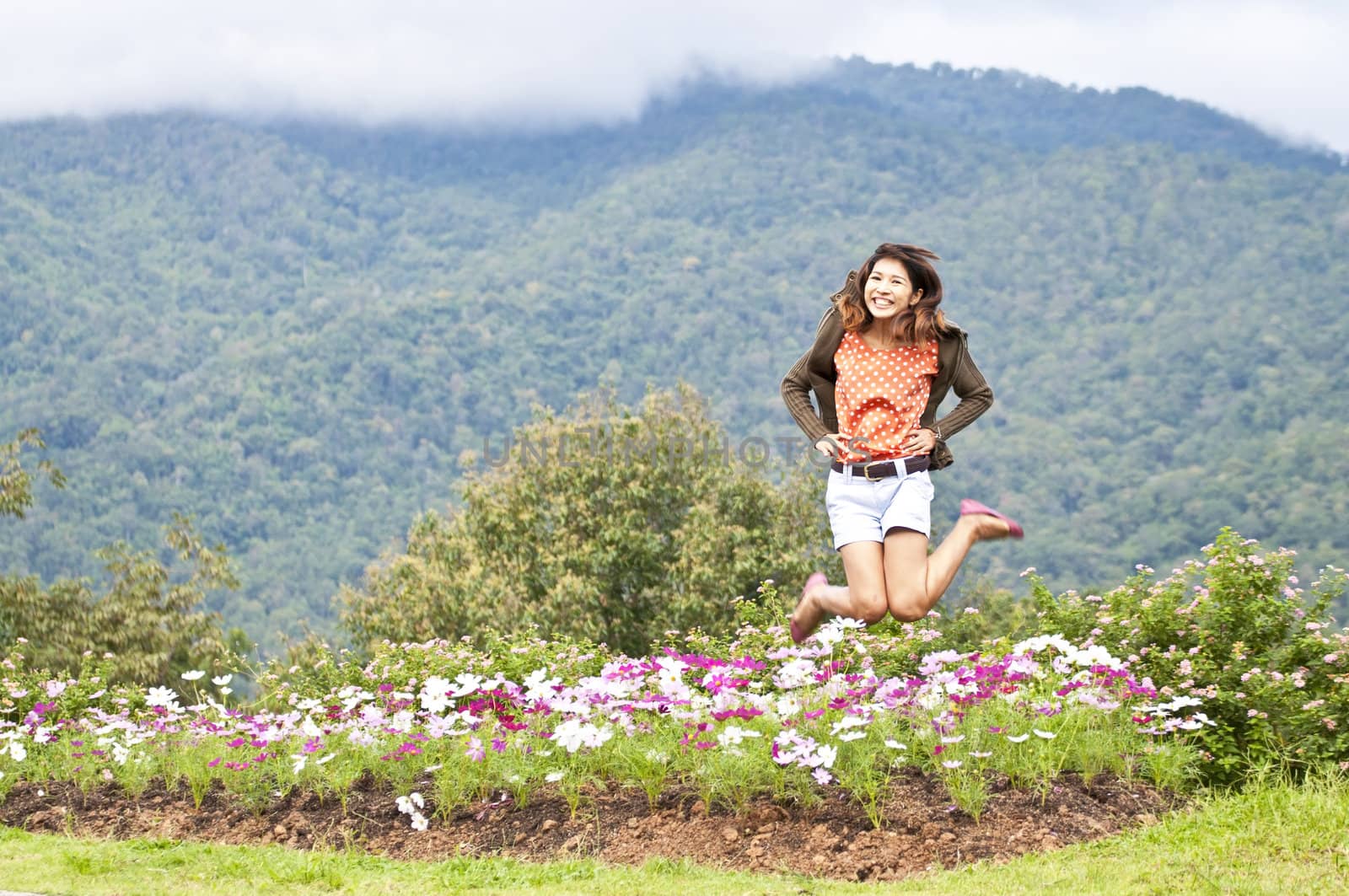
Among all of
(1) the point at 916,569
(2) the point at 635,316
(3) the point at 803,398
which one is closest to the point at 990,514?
(1) the point at 916,569

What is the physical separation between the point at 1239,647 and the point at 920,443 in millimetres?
1810

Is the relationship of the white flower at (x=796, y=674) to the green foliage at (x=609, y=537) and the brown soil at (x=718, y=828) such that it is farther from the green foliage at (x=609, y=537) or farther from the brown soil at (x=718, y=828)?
the green foliage at (x=609, y=537)

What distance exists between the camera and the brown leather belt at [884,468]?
19.2 ft

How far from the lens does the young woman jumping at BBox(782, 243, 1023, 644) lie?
19.2ft

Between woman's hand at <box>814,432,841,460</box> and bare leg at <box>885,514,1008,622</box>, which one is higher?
woman's hand at <box>814,432,841,460</box>

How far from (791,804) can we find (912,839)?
1.83 feet

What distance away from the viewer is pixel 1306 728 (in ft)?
19.8

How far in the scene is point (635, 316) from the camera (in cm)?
12550

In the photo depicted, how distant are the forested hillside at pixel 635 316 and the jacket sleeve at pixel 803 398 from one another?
47924mm

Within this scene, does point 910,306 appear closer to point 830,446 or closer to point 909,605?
point 830,446

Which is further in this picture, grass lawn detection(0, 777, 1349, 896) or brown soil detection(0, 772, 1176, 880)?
brown soil detection(0, 772, 1176, 880)

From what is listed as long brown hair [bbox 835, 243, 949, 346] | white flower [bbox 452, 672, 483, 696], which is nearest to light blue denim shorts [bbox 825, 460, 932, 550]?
long brown hair [bbox 835, 243, 949, 346]

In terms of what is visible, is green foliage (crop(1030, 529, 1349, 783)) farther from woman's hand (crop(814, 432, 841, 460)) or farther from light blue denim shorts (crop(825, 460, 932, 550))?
woman's hand (crop(814, 432, 841, 460))

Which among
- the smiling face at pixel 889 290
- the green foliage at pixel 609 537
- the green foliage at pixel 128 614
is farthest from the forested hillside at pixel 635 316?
the smiling face at pixel 889 290
